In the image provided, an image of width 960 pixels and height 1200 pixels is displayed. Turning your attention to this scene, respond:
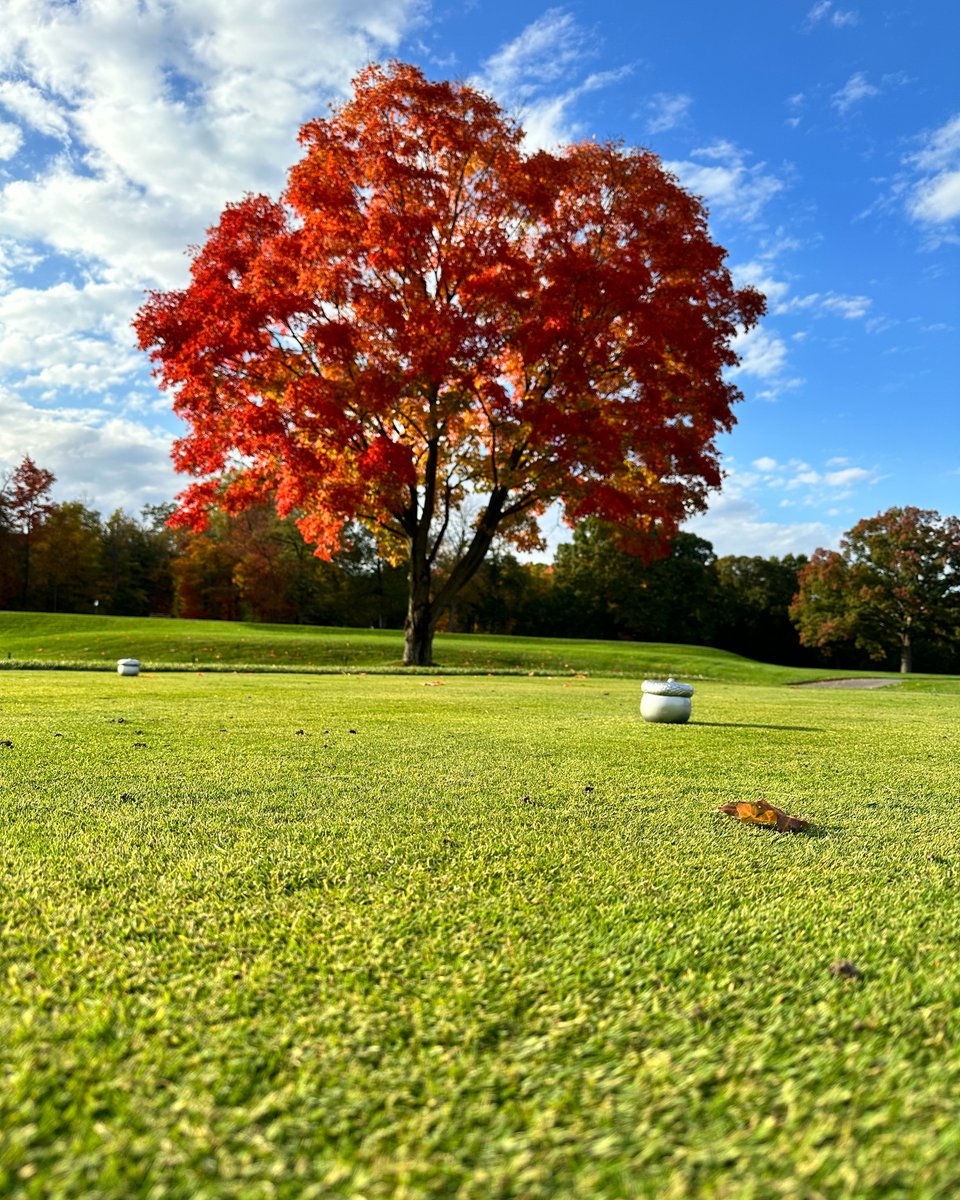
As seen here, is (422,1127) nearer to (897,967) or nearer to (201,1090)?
(201,1090)

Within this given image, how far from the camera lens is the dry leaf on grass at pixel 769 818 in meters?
2.66

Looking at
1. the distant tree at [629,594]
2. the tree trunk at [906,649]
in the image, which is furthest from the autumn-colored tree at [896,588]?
the distant tree at [629,594]

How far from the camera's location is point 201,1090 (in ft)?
3.57

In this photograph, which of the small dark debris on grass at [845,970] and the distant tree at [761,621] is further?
the distant tree at [761,621]

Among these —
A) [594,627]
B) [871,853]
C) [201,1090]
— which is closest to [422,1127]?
[201,1090]

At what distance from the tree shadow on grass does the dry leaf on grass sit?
3.30 m

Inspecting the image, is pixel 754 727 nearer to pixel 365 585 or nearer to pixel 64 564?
pixel 365 585

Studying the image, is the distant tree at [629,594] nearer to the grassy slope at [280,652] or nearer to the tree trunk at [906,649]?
the tree trunk at [906,649]

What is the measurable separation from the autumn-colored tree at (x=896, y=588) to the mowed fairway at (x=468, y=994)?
4675cm

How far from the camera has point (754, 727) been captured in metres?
6.25

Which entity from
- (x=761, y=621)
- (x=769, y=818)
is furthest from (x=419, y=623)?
(x=761, y=621)

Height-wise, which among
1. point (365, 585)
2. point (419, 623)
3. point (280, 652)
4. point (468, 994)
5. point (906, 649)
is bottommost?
point (280, 652)

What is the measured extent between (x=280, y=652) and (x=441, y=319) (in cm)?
1163

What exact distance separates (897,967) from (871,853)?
94 centimetres
